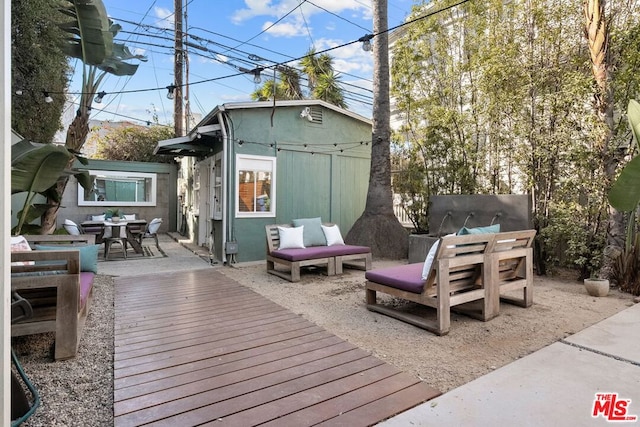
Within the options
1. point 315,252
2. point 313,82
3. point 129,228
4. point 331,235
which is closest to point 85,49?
point 129,228

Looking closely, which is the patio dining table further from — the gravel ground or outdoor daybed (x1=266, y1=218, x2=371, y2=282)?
outdoor daybed (x1=266, y1=218, x2=371, y2=282)

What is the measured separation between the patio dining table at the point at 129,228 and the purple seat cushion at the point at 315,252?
367 cm

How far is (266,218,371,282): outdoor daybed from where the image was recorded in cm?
569

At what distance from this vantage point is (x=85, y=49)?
526cm

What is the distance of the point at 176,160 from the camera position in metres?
12.8

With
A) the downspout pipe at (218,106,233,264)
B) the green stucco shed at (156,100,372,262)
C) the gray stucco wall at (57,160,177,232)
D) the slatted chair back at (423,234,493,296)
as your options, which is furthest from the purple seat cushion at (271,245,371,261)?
the gray stucco wall at (57,160,177,232)

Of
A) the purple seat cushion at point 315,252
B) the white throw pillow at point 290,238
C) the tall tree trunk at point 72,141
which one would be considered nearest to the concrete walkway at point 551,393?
the purple seat cushion at point 315,252

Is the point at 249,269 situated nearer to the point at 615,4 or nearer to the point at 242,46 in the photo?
the point at 615,4

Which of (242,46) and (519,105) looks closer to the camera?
(519,105)

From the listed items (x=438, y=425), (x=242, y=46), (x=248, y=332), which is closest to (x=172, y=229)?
(x=242, y=46)

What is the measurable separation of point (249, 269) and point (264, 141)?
2.69 meters

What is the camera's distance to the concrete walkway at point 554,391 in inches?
79.2

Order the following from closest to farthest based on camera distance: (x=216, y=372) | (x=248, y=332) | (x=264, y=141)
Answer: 1. (x=216, y=372)
2. (x=248, y=332)
3. (x=264, y=141)

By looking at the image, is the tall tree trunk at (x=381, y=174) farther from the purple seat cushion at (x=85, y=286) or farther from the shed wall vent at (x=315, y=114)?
the purple seat cushion at (x=85, y=286)
